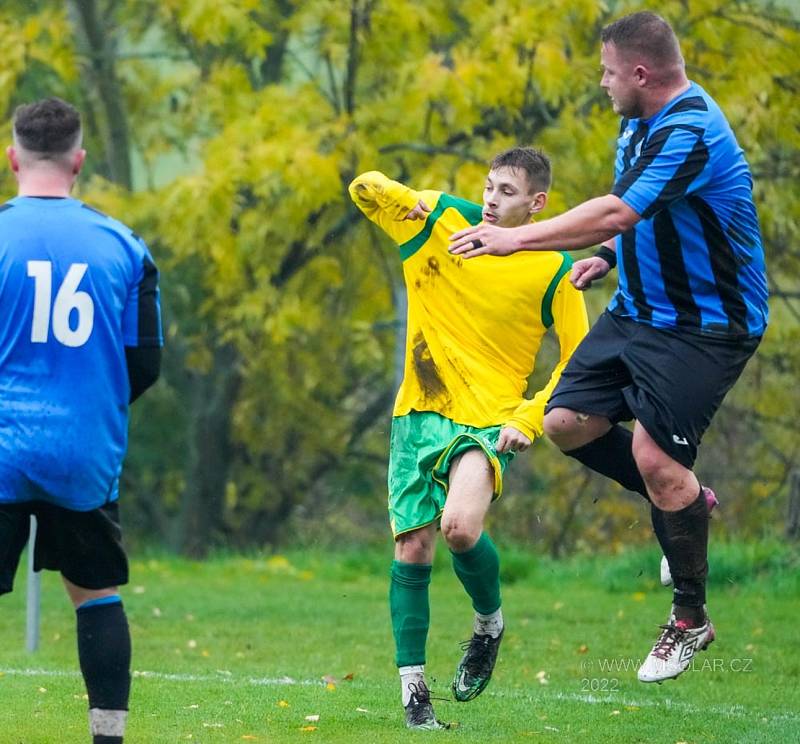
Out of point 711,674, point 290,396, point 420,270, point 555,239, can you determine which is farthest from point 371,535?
point 555,239

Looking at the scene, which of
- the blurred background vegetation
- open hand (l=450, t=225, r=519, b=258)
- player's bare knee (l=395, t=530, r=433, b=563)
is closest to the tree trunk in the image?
the blurred background vegetation

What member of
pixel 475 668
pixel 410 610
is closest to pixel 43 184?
pixel 410 610

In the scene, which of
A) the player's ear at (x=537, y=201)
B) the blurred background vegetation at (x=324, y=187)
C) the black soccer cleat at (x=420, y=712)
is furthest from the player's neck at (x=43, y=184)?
the blurred background vegetation at (x=324, y=187)

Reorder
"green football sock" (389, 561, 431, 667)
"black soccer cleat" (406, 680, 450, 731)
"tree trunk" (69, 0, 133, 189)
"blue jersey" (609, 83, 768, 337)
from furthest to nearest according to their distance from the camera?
"tree trunk" (69, 0, 133, 189), "green football sock" (389, 561, 431, 667), "black soccer cleat" (406, 680, 450, 731), "blue jersey" (609, 83, 768, 337)

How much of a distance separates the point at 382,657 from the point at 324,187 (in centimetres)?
508

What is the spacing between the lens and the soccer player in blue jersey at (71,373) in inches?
172

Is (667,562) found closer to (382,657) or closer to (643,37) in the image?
(643,37)

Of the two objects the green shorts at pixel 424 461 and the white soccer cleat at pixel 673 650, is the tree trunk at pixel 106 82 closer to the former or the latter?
the green shorts at pixel 424 461

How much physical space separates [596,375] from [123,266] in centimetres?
199

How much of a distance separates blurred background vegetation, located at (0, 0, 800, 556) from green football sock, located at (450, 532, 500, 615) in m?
4.79

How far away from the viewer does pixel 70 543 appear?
15.0 ft

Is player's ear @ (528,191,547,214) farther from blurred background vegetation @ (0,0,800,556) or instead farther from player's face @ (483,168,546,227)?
blurred background vegetation @ (0,0,800,556)

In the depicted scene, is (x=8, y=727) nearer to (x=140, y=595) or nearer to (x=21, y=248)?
(x=21, y=248)

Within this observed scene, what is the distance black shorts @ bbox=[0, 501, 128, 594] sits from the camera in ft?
14.8
